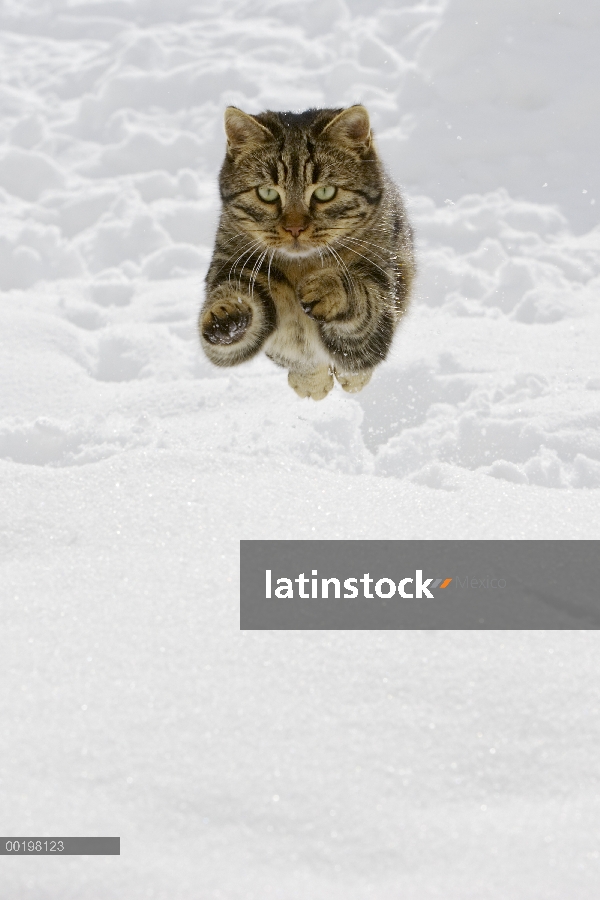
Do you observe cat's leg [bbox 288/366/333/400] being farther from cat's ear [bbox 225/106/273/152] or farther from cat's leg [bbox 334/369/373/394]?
cat's ear [bbox 225/106/273/152]

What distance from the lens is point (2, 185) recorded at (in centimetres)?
558

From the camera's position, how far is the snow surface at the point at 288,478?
5.38 feet

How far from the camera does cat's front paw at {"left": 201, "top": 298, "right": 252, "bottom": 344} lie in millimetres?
2551

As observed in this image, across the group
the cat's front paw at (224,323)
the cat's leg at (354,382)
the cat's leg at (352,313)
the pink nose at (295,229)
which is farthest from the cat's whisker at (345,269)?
the cat's leg at (354,382)

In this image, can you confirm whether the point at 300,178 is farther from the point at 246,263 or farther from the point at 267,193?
the point at 246,263

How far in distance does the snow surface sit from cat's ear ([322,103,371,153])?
A: 95cm

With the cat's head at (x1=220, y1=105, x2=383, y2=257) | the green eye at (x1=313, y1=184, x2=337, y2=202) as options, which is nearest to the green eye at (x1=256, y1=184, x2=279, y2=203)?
the cat's head at (x1=220, y1=105, x2=383, y2=257)

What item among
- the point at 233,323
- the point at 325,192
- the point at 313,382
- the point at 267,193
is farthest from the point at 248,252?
the point at 313,382

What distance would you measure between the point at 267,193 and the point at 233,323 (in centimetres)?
48

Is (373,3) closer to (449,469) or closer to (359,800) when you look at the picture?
(449,469)

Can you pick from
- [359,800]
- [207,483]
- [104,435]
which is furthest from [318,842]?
[104,435]

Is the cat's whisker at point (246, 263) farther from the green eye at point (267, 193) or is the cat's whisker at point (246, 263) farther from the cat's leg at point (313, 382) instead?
the cat's leg at point (313, 382)

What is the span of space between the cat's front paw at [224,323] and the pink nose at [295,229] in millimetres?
281

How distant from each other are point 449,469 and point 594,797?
51.9 inches
